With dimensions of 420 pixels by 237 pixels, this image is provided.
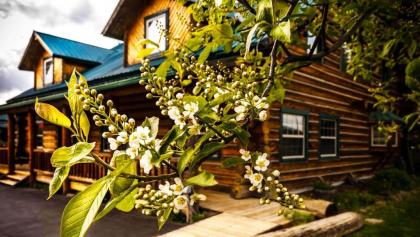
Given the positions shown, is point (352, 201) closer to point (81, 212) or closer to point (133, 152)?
point (133, 152)

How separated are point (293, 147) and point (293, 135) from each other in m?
0.42

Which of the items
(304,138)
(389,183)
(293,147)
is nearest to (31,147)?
(293,147)

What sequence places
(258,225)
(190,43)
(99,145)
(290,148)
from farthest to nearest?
(99,145) < (290,148) < (258,225) < (190,43)

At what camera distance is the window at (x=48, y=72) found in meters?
16.2

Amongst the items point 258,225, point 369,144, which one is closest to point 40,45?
point 258,225

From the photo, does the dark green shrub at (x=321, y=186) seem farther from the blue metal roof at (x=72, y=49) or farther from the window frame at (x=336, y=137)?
the blue metal roof at (x=72, y=49)

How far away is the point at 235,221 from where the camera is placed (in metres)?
6.41

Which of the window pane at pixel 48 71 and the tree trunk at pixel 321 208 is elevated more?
the window pane at pixel 48 71

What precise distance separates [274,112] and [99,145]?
7049 mm

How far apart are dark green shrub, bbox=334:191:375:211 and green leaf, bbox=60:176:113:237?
9317mm

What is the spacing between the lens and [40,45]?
16.6 m

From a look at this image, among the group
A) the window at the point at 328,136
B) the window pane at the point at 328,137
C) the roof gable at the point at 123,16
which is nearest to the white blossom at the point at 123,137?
the window at the point at 328,136

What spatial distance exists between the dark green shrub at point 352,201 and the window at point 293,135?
1673 millimetres

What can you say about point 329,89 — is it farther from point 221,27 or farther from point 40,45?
point 40,45
